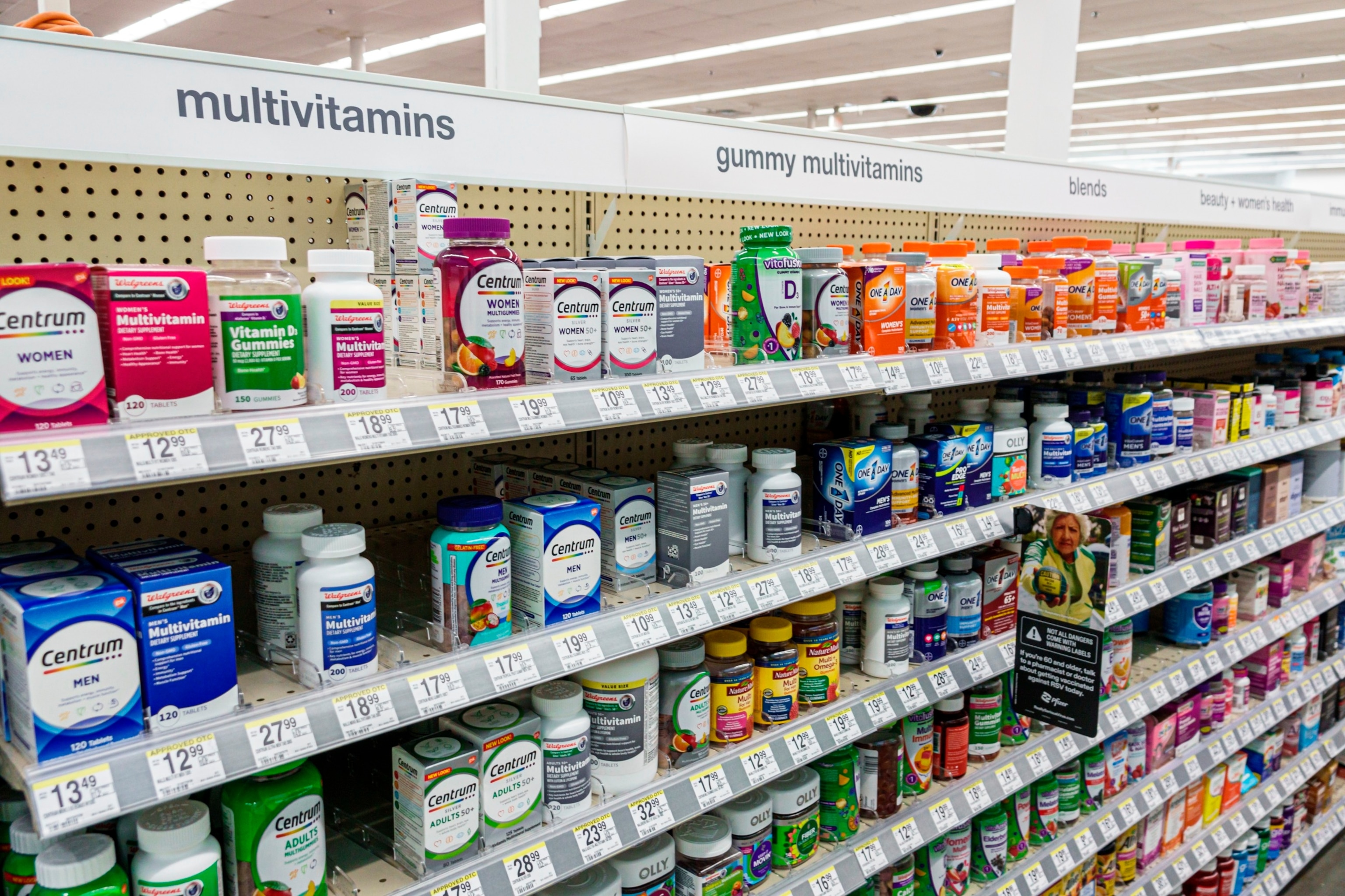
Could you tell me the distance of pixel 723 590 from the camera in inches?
66.9

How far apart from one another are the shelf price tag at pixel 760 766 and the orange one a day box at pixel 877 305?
0.79 meters

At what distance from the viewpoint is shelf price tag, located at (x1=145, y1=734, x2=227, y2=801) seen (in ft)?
3.55

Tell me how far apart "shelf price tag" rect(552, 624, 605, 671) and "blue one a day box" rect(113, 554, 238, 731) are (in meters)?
0.46

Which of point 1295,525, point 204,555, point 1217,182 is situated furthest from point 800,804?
point 1217,182

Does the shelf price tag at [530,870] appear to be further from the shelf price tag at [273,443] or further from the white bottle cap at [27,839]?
the shelf price tag at [273,443]

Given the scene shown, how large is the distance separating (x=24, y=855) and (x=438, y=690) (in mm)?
504

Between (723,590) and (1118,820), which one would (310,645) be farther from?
(1118,820)

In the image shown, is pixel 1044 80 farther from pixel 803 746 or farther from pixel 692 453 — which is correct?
pixel 803 746

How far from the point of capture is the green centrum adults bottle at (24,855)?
1.13 m

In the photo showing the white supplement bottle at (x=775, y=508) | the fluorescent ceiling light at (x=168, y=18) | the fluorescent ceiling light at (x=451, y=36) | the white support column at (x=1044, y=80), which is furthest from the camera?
the fluorescent ceiling light at (x=451, y=36)

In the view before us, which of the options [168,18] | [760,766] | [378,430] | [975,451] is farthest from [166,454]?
[168,18]

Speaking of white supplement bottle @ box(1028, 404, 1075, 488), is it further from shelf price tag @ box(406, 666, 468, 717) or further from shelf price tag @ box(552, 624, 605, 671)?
shelf price tag @ box(406, 666, 468, 717)

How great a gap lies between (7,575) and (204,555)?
211 mm

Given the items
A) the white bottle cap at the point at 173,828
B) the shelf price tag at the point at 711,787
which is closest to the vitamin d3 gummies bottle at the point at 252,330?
the white bottle cap at the point at 173,828
